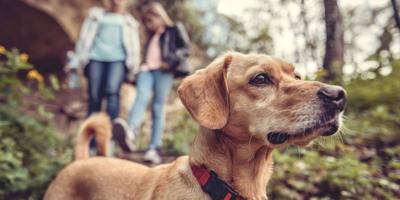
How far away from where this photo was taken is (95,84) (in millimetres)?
5762

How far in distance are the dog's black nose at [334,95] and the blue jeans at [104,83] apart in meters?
4.02

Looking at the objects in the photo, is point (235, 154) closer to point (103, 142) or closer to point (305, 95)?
point (305, 95)

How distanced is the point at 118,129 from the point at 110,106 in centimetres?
41

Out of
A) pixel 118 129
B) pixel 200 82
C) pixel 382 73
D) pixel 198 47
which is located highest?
pixel 200 82

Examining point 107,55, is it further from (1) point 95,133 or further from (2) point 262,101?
(2) point 262,101

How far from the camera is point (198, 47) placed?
49.8 ft

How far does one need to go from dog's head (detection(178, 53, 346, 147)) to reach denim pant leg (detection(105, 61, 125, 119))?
3.27 m

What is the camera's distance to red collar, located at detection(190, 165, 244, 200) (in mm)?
2352

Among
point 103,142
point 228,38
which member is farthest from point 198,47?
point 103,142

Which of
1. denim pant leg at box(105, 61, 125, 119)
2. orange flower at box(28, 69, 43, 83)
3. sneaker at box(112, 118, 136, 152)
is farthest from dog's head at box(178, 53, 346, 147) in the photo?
orange flower at box(28, 69, 43, 83)

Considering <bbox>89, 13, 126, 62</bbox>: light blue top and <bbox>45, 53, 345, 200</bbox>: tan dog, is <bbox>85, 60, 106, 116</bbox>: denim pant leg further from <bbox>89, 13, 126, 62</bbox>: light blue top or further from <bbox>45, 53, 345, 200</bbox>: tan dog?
<bbox>45, 53, 345, 200</bbox>: tan dog

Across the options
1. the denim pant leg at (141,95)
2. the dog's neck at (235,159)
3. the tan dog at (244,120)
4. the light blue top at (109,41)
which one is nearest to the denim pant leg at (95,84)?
the light blue top at (109,41)

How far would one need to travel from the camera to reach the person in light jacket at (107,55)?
5.81 metres

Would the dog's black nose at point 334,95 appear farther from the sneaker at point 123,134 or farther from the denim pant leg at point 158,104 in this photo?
the denim pant leg at point 158,104
